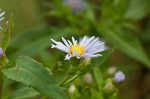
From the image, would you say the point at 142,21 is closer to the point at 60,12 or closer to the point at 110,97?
the point at 60,12

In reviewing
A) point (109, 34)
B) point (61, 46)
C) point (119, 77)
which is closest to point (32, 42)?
point (109, 34)

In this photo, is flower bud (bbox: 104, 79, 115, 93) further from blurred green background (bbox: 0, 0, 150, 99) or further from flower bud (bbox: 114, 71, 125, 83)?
blurred green background (bbox: 0, 0, 150, 99)

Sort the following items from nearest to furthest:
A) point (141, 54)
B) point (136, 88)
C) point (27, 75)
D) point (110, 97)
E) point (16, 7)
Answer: point (27, 75), point (110, 97), point (141, 54), point (136, 88), point (16, 7)

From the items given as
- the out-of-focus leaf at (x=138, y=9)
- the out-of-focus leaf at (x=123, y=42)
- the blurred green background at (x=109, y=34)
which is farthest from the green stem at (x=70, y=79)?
the out-of-focus leaf at (x=138, y=9)

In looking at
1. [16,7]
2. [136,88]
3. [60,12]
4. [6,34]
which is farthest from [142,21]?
[6,34]

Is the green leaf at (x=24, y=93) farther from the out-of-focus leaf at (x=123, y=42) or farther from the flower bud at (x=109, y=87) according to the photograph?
the out-of-focus leaf at (x=123, y=42)

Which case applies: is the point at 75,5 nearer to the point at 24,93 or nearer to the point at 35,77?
the point at 24,93

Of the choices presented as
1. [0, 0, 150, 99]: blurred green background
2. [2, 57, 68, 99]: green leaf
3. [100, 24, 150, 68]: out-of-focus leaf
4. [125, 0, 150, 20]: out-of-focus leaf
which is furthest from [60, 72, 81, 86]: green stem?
[125, 0, 150, 20]: out-of-focus leaf
